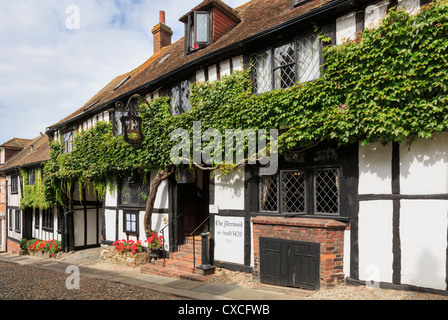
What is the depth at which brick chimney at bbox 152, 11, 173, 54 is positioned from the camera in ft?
60.9

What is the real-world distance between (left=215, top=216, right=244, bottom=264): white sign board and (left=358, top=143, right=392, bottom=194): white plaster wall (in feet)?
10.7

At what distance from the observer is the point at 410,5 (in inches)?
237

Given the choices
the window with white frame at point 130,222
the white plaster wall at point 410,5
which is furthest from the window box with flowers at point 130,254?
the white plaster wall at point 410,5

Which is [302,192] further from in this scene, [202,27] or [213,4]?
[213,4]

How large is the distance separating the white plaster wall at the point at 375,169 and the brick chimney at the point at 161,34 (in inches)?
588

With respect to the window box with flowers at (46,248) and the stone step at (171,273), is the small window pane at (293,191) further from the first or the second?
the window box with flowers at (46,248)

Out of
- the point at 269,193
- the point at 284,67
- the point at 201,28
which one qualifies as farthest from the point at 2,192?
the point at 284,67

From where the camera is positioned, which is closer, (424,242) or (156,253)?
(424,242)

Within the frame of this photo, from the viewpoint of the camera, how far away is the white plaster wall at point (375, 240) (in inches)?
244

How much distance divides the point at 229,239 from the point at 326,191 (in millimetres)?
2992

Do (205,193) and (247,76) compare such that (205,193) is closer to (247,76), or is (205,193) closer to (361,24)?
(247,76)

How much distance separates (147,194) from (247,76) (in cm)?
573

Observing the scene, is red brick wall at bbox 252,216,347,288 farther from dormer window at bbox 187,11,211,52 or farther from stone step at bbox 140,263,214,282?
dormer window at bbox 187,11,211,52

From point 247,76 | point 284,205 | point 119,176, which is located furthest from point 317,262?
point 119,176
